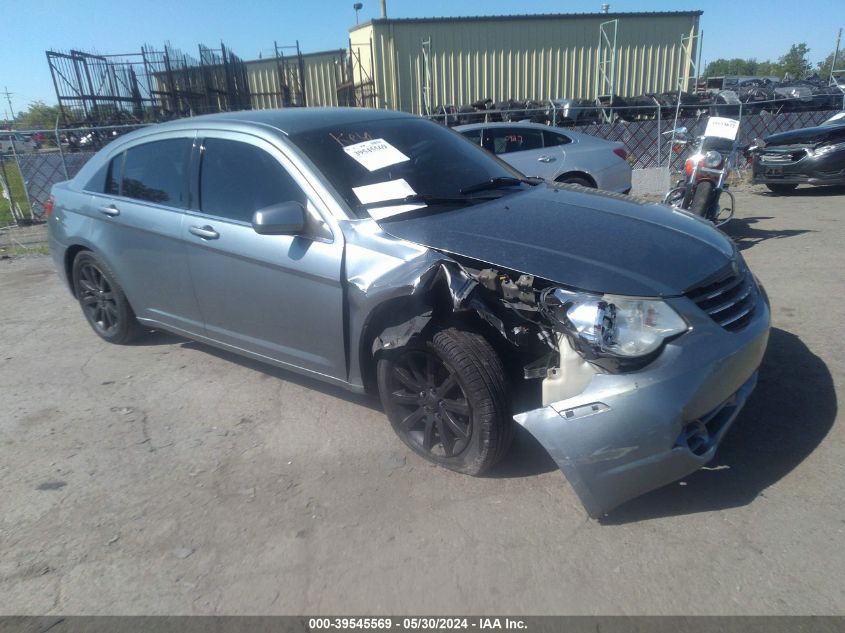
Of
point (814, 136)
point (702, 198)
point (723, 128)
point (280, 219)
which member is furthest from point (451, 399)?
point (814, 136)

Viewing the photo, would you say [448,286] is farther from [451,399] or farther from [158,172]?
[158,172]

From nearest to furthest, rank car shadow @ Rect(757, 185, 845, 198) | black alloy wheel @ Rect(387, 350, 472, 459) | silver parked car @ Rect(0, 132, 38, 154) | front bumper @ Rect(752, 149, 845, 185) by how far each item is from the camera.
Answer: black alloy wheel @ Rect(387, 350, 472, 459)
front bumper @ Rect(752, 149, 845, 185)
car shadow @ Rect(757, 185, 845, 198)
silver parked car @ Rect(0, 132, 38, 154)

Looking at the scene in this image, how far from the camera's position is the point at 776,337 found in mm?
4426

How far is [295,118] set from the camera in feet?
13.1

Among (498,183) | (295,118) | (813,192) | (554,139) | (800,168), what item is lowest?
(813,192)

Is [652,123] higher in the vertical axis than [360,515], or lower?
higher

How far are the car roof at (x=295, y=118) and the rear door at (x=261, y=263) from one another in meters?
0.15

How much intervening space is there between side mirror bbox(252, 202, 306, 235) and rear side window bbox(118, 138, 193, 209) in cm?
108

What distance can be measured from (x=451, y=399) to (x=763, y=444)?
1583 millimetres

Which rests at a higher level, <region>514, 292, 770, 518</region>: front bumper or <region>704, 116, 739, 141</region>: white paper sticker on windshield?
<region>704, 116, 739, 141</region>: white paper sticker on windshield

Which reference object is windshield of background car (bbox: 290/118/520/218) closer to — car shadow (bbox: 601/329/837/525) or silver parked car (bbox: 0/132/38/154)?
car shadow (bbox: 601/329/837/525)

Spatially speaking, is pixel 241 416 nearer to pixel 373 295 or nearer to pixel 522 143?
pixel 373 295

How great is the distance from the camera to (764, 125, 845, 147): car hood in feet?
33.0
